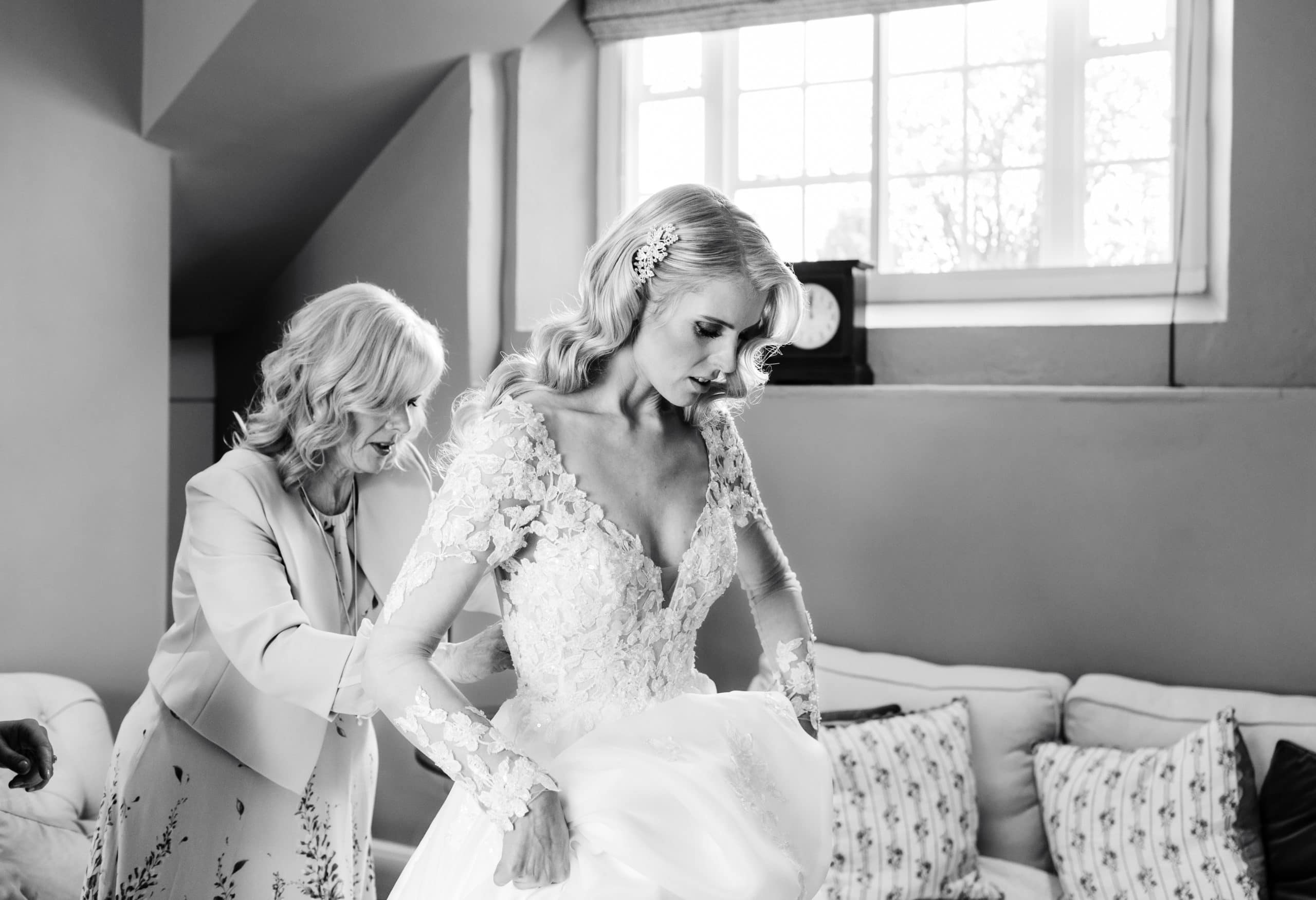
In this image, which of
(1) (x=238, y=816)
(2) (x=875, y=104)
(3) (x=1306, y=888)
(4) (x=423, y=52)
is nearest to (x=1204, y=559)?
(3) (x=1306, y=888)

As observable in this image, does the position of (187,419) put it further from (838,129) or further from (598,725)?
(598,725)

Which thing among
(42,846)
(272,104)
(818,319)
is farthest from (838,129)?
(42,846)

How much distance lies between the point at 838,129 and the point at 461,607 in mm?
2707

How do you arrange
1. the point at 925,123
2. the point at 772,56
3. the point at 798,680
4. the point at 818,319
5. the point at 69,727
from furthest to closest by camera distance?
the point at 772,56 → the point at 925,123 → the point at 818,319 → the point at 69,727 → the point at 798,680

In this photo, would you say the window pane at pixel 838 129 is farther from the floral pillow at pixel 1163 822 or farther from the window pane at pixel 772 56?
the floral pillow at pixel 1163 822

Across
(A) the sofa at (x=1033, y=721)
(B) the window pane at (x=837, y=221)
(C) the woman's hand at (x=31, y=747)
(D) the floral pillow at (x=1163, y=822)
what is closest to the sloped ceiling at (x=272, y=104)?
(B) the window pane at (x=837, y=221)

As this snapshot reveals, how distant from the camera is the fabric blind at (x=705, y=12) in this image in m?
3.43

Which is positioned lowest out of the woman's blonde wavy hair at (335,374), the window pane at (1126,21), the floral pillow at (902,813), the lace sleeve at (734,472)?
the floral pillow at (902,813)

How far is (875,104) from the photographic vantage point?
366 centimetres

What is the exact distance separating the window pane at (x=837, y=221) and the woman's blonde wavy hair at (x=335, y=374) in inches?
78.7

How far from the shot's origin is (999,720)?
2.76m

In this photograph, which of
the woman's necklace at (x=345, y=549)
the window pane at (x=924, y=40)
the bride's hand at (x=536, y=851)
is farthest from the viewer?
the window pane at (x=924, y=40)

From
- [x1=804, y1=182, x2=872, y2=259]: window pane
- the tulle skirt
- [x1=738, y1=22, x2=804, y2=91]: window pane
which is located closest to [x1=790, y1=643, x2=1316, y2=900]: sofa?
the tulle skirt

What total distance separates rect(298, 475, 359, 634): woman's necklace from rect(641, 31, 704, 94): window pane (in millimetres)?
2346
